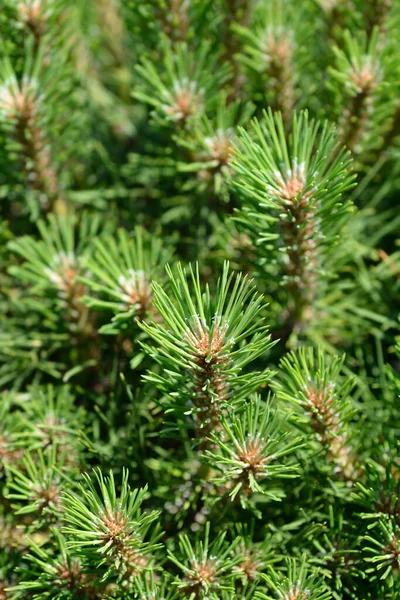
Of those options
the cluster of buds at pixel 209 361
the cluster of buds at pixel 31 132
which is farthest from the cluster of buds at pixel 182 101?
the cluster of buds at pixel 209 361

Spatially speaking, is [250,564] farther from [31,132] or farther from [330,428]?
[31,132]

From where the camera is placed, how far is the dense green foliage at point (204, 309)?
0.49 m

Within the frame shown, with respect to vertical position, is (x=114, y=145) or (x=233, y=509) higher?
A: (x=114, y=145)

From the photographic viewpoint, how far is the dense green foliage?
19.2 inches

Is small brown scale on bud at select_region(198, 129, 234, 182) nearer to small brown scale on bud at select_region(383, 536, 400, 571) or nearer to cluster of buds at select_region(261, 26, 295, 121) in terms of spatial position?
cluster of buds at select_region(261, 26, 295, 121)

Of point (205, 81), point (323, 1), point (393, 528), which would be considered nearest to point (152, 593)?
point (393, 528)

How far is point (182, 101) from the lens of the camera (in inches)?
25.7

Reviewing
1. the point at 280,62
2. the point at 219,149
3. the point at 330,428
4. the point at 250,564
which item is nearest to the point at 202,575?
the point at 250,564

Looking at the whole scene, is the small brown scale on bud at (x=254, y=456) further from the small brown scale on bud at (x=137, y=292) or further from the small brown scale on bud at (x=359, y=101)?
the small brown scale on bud at (x=359, y=101)

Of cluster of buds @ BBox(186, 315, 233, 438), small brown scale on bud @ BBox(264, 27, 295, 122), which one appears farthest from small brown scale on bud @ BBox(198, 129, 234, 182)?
cluster of buds @ BBox(186, 315, 233, 438)

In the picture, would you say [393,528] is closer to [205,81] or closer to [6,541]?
[6,541]

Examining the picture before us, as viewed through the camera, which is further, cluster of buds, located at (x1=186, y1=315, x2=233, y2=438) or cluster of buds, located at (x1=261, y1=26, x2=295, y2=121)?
cluster of buds, located at (x1=261, y1=26, x2=295, y2=121)

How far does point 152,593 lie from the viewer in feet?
1.58

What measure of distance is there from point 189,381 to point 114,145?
475 mm
